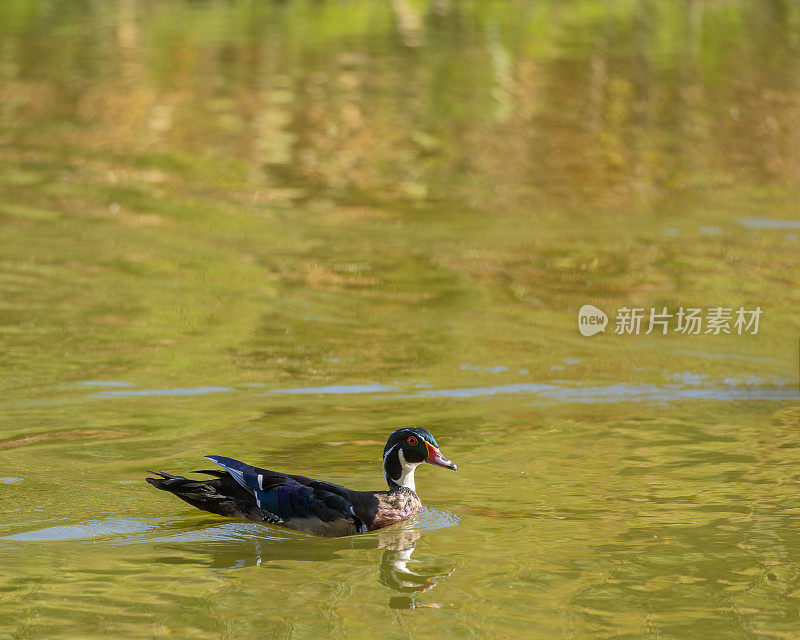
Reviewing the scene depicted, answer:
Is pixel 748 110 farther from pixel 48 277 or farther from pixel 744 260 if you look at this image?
pixel 48 277

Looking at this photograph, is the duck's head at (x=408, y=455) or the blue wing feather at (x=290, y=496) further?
the duck's head at (x=408, y=455)

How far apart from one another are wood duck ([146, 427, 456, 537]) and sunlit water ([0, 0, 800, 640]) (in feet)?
0.54

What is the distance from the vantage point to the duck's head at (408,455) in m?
8.70

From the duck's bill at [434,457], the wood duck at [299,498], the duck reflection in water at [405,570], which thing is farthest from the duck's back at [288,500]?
the duck's bill at [434,457]

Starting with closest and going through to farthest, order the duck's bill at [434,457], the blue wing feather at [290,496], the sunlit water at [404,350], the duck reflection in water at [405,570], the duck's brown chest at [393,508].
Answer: the duck reflection in water at [405,570], the sunlit water at [404,350], the blue wing feather at [290,496], the duck's brown chest at [393,508], the duck's bill at [434,457]

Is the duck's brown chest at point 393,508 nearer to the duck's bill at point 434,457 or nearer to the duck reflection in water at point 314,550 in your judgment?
the duck reflection in water at point 314,550

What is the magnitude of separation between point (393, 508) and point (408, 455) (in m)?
0.38

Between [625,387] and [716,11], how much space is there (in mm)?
38892

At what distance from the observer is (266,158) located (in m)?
22.6

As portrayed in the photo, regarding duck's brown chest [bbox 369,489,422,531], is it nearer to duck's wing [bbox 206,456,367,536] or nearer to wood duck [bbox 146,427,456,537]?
wood duck [bbox 146,427,456,537]

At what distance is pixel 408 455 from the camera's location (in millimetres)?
8727

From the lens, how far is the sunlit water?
788 centimetres

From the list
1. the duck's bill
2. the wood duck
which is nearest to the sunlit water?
the wood duck

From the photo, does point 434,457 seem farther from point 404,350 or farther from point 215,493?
point 404,350
